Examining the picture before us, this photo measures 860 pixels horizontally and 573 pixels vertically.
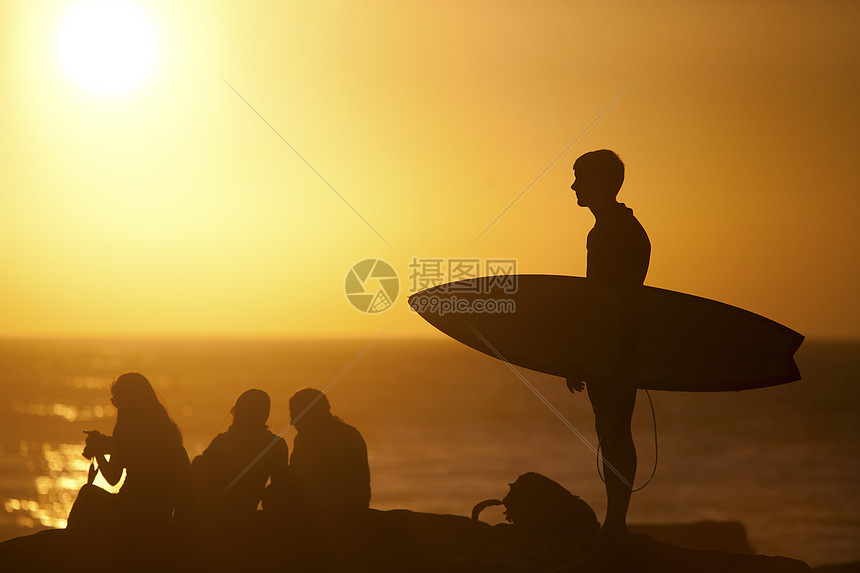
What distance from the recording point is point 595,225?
417cm

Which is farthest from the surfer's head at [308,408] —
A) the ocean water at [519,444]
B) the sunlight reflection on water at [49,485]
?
the sunlight reflection on water at [49,485]

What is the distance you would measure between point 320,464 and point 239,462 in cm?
48

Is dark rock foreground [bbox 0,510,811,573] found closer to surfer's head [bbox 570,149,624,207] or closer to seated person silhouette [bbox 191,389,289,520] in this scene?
seated person silhouette [bbox 191,389,289,520]

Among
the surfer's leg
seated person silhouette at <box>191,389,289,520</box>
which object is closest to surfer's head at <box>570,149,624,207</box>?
the surfer's leg

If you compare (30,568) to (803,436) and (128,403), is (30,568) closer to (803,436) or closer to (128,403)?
(128,403)

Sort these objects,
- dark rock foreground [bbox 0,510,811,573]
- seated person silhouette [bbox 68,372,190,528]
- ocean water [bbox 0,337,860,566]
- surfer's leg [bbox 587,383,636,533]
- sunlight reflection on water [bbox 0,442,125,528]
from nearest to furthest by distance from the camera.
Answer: dark rock foreground [bbox 0,510,811,573] → surfer's leg [bbox 587,383,636,533] → seated person silhouette [bbox 68,372,190,528] → ocean water [bbox 0,337,860,566] → sunlight reflection on water [bbox 0,442,125,528]

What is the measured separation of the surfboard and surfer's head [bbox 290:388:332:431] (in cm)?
130

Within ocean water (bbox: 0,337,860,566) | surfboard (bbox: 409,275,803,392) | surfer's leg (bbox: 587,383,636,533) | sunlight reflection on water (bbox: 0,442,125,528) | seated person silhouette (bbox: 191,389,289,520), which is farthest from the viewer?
sunlight reflection on water (bbox: 0,442,125,528)

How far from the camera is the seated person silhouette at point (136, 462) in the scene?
418cm

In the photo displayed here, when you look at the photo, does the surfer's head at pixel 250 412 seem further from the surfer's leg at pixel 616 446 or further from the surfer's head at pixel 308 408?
the surfer's leg at pixel 616 446

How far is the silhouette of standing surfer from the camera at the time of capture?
3943 millimetres

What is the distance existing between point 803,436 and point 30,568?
58.1 metres

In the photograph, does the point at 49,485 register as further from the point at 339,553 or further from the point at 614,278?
the point at 614,278

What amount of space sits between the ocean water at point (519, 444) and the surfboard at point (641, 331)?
19.1 meters
